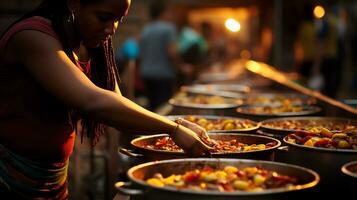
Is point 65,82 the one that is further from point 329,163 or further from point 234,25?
point 234,25

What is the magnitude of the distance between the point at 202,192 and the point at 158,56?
826 centimetres

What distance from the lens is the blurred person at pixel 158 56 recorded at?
9922 mm

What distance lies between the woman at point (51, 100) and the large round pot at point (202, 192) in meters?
0.16

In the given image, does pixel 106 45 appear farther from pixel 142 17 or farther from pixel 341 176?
pixel 142 17

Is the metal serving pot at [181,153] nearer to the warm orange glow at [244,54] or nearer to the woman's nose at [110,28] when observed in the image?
the woman's nose at [110,28]

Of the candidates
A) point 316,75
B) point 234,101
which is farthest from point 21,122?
point 316,75

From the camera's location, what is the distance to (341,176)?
2.53 meters

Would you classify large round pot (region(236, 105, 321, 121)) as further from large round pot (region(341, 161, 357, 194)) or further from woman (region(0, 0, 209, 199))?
large round pot (region(341, 161, 357, 194))

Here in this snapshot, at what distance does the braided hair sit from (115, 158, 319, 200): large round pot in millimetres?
506

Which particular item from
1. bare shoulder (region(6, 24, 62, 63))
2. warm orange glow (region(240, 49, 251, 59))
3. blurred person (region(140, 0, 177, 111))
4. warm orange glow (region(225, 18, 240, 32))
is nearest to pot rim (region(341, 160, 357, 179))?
bare shoulder (region(6, 24, 62, 63))

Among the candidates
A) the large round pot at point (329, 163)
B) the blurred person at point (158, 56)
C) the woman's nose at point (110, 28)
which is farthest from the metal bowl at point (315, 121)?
the blurred person at point (158, 56)

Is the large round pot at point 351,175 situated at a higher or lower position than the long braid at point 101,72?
lower

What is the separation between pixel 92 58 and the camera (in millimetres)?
3107

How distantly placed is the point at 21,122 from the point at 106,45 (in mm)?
737
